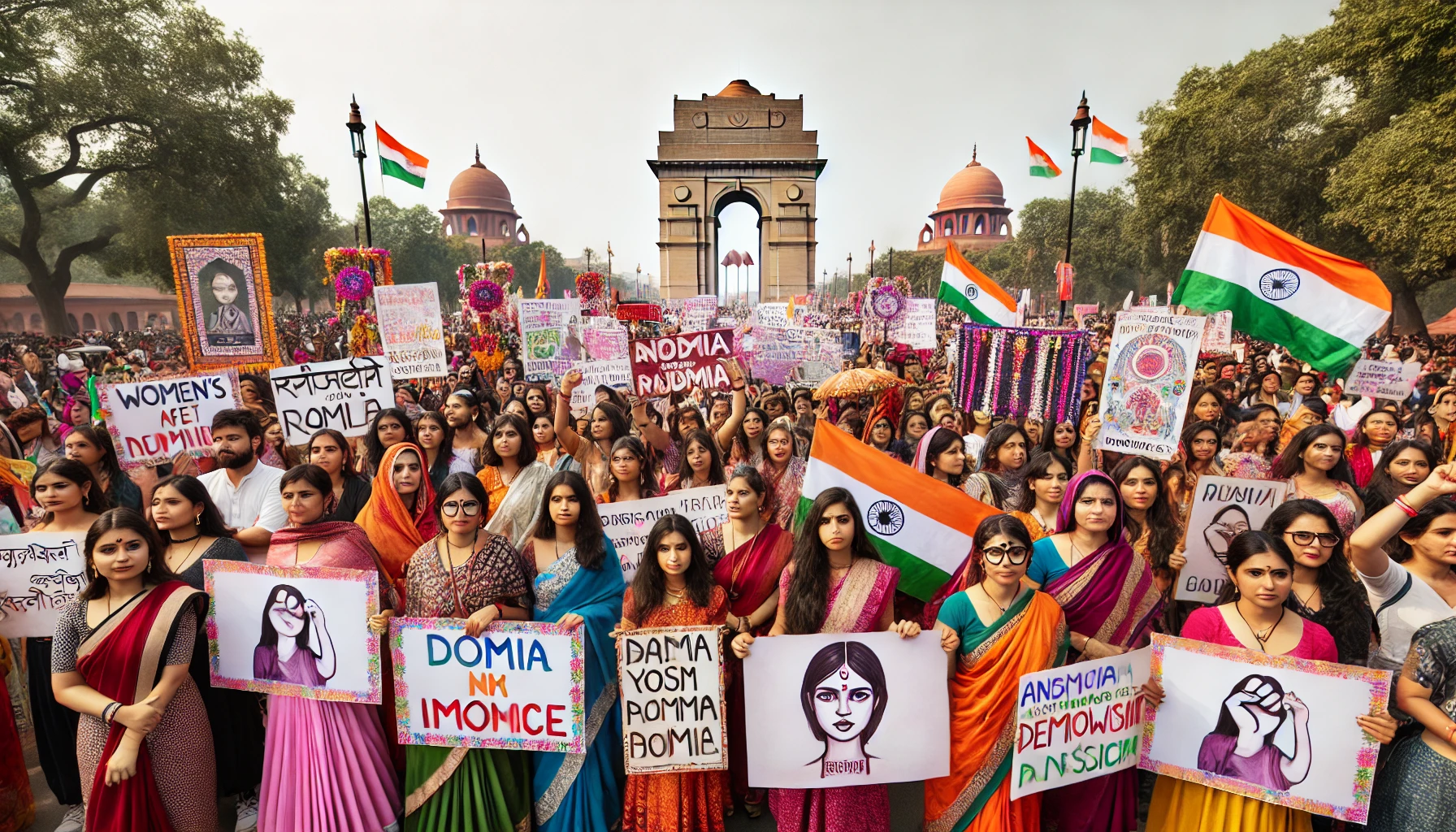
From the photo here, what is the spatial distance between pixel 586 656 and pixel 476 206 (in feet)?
305

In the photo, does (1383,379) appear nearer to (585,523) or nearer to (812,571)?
(812,571)

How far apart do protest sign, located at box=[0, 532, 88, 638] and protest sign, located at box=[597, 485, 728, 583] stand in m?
2.46

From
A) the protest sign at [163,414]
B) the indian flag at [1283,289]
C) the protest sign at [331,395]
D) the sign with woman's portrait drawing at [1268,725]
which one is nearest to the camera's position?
the sign with woman's portrait drawing at [1268,725]

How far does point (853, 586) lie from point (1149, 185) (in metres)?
30.0

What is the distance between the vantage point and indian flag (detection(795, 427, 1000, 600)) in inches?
145

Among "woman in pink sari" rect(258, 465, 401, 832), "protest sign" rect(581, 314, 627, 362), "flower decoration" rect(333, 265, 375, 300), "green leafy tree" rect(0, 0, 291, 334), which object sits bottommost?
"woman in pink sari" rect(258, 465, 401, 832)

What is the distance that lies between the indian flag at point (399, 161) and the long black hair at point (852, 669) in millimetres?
13181

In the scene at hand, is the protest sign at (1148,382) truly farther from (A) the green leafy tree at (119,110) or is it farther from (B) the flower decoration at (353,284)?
(A) the green leafy tree at (119,110)

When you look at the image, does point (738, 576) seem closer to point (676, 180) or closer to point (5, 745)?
point (5, 745)

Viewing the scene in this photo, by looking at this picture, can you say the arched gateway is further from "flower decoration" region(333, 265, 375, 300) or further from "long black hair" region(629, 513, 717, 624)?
"long black hair" region(629, 513, 717, 624)

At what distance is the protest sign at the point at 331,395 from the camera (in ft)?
17.3

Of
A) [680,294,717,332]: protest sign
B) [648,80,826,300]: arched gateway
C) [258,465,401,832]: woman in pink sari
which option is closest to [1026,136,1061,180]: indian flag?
[680,294,717,332]: protest sign

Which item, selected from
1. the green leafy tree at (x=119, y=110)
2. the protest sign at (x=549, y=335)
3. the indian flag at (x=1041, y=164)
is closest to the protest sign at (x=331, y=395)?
the protest sign at (x=549, y=335)

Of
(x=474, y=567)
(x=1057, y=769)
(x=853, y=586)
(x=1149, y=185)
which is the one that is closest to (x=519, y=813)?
(x=474, y=567)
